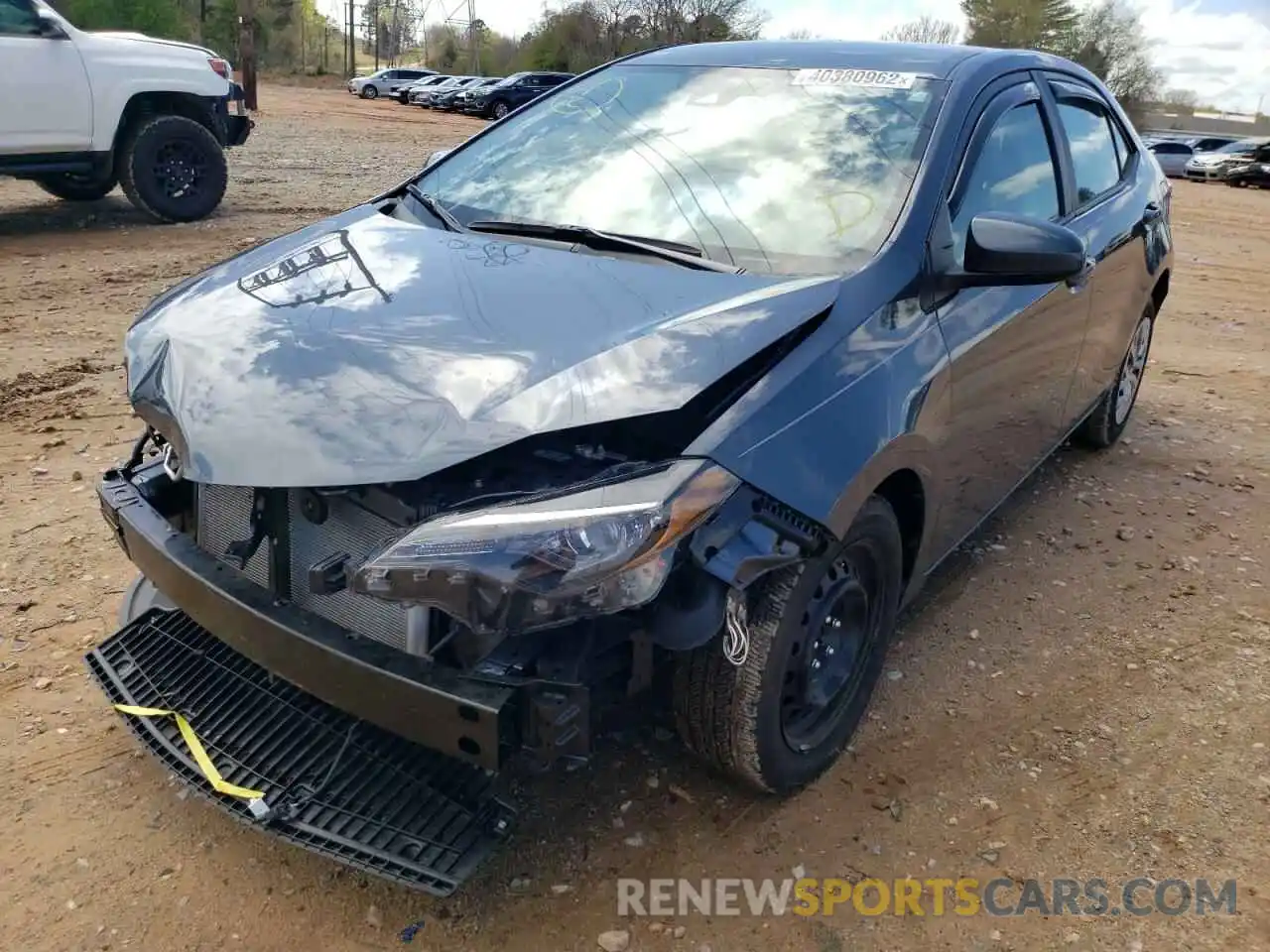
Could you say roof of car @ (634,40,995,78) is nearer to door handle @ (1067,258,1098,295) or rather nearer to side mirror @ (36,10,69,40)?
door handle @ (1067,258,1098,295)

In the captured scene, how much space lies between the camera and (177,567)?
224cm

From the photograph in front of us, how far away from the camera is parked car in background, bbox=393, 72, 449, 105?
40969 millimetres

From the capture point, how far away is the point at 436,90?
1479 inches

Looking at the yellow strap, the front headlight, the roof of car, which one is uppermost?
the roof of car

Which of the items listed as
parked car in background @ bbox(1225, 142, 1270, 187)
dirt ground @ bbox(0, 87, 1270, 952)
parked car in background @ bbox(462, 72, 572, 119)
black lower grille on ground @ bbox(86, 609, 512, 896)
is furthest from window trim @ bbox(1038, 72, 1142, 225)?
parked car in background @ bbox(462, 72, 572, 119)

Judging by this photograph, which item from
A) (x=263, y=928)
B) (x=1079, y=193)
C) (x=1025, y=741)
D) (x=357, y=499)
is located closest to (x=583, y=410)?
(x=357, y=499)

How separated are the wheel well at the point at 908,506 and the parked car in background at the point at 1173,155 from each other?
30.9 meters

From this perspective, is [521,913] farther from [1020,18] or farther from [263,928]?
[1020,18]

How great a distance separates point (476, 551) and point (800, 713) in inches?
41.9

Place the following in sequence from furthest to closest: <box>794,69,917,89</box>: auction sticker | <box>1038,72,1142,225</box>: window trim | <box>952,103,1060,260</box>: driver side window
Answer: <box>1038,72,1142,225</box>: window trim → <box>794,69,917,89</box>: auction sticker → <box>952,103,1060,260</box>: driver side window

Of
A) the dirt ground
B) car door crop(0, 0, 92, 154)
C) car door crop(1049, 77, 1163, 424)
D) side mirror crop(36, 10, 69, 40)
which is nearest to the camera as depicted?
the dirt ground

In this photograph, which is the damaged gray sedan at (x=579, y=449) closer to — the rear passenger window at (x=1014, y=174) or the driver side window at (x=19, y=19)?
the rear passenger window at (x=1014, y=174)

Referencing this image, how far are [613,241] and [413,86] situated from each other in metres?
42.5

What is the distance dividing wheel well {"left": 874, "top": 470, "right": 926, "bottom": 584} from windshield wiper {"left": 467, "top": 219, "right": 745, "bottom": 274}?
644 millimetres
